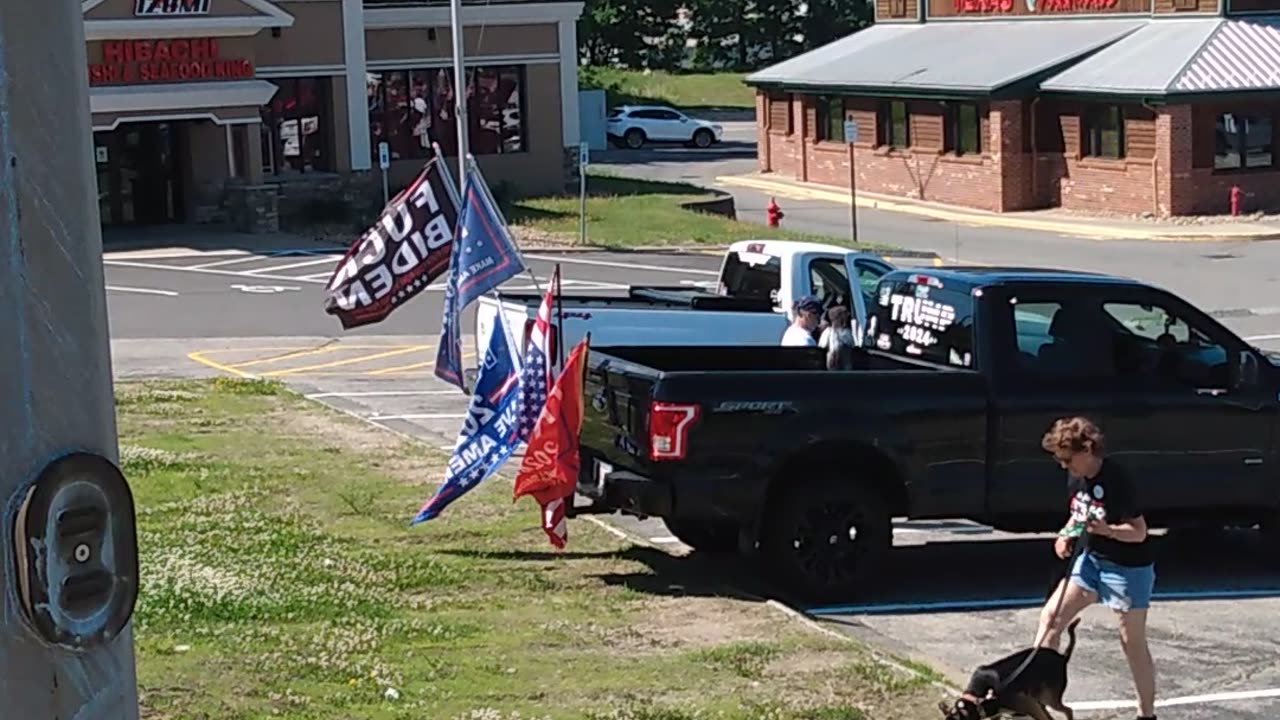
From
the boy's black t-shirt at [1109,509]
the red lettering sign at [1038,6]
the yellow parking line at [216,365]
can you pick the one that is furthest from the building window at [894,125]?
the boy's black t-shirt at [1109,509]

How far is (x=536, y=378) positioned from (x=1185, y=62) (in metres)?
32.5

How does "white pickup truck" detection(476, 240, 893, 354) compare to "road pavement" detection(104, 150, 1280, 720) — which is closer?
"road pavement" detection(104, 150, 1280, 720)

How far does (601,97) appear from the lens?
6134 centimetres

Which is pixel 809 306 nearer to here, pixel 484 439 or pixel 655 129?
pixel 484 439

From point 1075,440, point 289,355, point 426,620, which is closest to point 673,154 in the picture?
point 289,355

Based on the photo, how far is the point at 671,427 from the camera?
36.1 ft

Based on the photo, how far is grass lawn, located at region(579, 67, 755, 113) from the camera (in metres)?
78.8

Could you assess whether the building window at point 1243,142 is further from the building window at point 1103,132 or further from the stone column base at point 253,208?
the stone column base at point 253,208

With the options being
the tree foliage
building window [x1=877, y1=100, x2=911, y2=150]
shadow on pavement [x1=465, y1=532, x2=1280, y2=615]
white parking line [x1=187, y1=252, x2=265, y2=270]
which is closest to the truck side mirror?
shadow on pavement [x1=465, y1=532, x2=1280, y2=615]

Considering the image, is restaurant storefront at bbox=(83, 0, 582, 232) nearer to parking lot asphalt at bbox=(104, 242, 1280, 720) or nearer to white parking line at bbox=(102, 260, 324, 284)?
white parking line at bbox=(102, 260, 324, 284)

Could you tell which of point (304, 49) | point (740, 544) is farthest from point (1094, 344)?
point (304, 49)

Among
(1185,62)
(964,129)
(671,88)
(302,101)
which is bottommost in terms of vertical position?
(964,129)

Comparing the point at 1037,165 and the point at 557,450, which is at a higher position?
the point at 1037,165

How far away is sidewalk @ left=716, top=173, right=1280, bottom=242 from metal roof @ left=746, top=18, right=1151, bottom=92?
2817 mm
